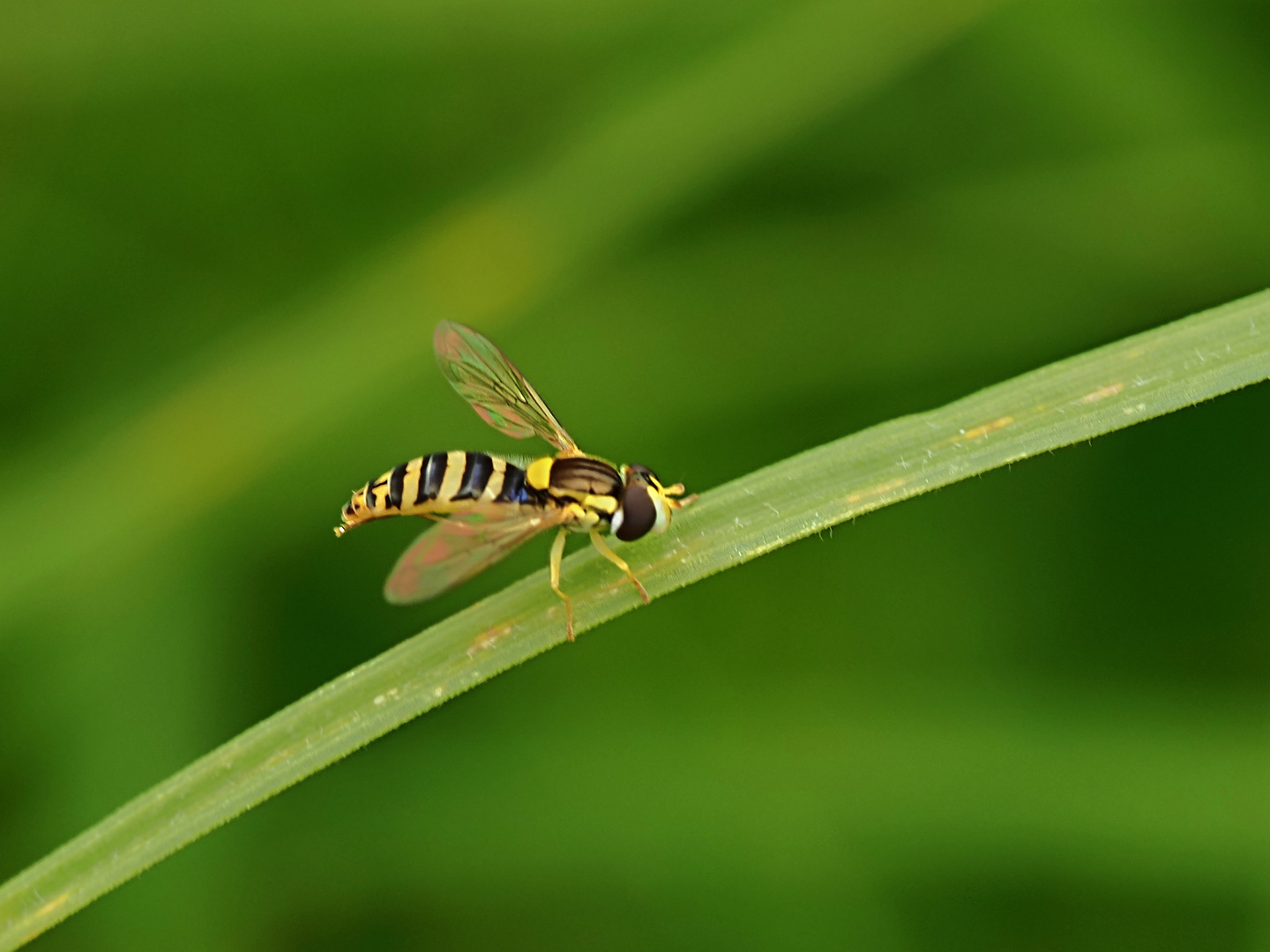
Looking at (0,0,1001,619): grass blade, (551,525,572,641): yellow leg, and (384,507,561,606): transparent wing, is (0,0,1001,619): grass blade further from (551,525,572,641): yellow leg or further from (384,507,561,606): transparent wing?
(551,525,572,641): yellow leg

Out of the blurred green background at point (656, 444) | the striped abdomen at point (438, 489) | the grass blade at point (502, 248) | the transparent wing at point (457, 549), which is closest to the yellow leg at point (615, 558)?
the transparent wing at point (457, 549)

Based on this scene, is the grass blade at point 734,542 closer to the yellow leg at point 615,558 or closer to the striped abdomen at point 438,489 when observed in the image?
the yellow leg at point 615,558

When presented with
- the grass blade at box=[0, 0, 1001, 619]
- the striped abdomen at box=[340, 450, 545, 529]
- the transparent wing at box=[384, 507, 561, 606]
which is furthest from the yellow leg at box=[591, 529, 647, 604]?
the grass blade at box=[0, 0, 1001, 619]

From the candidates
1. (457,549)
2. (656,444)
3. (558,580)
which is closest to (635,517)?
(558,580)

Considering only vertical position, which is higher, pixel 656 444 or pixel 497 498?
pixel 656 444

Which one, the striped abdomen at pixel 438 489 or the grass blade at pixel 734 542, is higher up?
the striped abdomen at pixel 438 489

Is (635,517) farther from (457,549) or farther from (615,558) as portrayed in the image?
(457,549)
